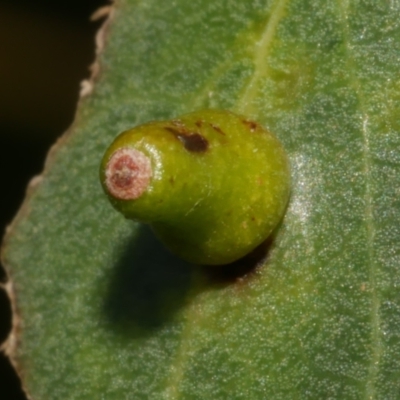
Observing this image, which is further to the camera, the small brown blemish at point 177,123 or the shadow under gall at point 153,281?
the shadow under gall at point 153,281

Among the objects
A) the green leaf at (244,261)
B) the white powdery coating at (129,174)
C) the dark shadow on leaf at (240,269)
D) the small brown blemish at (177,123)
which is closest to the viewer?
the white powdery coating at (129,174)

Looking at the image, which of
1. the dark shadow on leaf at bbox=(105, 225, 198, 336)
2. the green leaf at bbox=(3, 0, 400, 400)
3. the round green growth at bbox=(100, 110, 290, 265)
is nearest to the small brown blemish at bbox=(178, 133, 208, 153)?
the round green growth at bbox=(100, 110, 290, 265)

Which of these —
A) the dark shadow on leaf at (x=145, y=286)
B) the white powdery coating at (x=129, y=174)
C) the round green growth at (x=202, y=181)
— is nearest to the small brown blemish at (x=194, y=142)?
the round green growth at (x=202, y=181)

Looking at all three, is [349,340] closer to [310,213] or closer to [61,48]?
[310,213]

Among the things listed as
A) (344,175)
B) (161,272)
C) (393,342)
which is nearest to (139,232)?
(161,272)

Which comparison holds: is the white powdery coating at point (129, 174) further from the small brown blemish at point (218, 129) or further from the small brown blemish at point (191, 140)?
the small brown blemish at point (218, 129)

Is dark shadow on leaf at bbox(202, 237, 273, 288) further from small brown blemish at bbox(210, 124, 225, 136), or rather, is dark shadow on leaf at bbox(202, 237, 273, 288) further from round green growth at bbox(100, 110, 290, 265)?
small brown blemish at bbox(210, 124, 225, 136)
